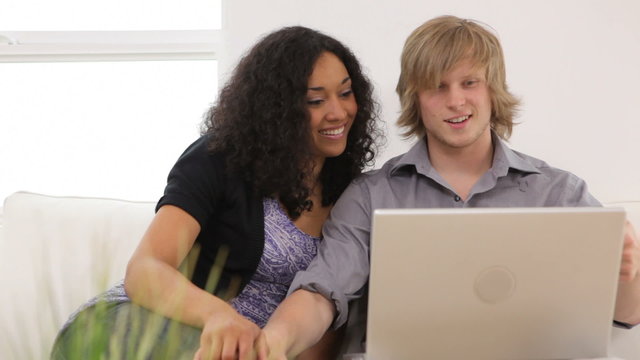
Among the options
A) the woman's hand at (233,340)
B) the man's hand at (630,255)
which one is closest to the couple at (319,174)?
the man's hand at (630,255)

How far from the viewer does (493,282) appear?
3.68 ft

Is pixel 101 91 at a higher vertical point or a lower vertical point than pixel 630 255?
higher

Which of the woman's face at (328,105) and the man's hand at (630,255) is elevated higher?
the woman's face at (328,105)

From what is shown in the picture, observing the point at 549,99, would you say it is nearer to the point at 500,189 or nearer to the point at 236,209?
the point at 500,189

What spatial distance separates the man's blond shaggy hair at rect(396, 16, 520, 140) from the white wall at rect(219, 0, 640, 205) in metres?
0.49

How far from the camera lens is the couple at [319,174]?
158 centimetres

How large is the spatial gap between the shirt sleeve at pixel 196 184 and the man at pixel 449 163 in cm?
27

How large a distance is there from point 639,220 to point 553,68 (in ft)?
2.00

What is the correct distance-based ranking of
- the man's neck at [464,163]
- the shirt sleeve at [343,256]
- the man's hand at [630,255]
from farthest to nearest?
the man's neck at [464,163], the shirt sleeve at [343,256], the man's hand at [630,255]

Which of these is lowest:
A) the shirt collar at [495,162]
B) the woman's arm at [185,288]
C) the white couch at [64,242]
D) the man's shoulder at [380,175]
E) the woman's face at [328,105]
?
the white couch at [64,242]

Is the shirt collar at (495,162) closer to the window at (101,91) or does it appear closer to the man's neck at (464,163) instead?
→ the man's neck at (464,163)

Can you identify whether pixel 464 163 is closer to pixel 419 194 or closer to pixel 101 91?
pixel 419 194

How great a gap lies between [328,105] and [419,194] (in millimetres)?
313

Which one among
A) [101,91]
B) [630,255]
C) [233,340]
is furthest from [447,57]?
[101,91]
